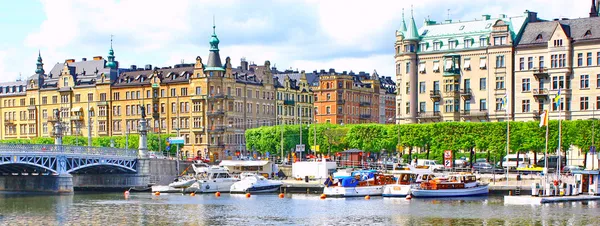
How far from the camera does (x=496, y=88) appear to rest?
120562mm

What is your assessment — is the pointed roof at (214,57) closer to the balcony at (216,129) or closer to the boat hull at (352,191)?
the balcony at (216,129)

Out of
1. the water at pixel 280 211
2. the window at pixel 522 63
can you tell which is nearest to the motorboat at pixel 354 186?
the water at pixel 280 211

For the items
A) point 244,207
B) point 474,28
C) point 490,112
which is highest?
point 474,28

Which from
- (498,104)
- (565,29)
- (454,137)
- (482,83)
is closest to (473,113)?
(498,104)

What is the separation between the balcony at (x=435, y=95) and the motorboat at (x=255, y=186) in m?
29.7

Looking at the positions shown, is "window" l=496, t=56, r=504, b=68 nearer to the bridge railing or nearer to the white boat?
the white boat

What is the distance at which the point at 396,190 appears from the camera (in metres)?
91.7

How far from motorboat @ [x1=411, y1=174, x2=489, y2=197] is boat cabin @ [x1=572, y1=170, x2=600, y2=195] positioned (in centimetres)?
953

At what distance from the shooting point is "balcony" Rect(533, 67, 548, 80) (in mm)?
116238

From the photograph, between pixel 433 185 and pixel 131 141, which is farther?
pixel 131 141

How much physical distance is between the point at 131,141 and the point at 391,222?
9001 centimetres

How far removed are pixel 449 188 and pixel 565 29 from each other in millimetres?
33361

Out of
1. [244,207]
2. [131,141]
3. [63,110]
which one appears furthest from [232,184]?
[63,110]

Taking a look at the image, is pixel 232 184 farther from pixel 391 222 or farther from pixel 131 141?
pixel 131 141
